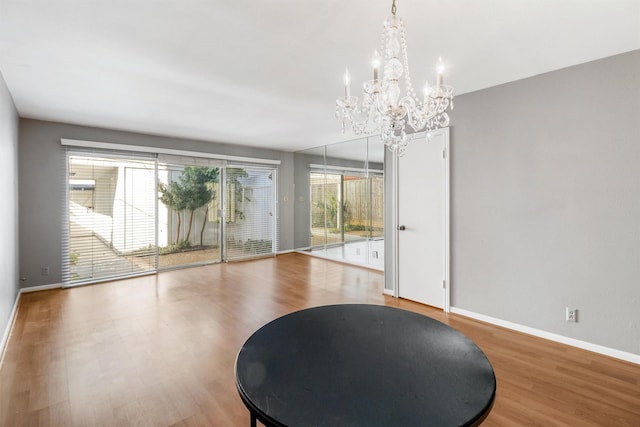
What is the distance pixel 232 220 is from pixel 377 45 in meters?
4.84

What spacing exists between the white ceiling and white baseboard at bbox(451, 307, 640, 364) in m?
2.40

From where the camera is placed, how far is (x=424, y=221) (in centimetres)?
365

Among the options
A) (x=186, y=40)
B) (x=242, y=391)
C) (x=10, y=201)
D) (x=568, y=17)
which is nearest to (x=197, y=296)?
(x=10, y=201)

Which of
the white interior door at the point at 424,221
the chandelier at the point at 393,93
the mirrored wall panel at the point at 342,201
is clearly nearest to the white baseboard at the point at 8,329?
the chandelier at the point at 393,93

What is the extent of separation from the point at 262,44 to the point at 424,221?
2605 mm

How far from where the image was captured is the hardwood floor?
1.82 metres

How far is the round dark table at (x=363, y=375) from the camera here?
2.76 feet

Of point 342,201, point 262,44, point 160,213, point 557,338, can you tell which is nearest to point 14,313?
point 160,213

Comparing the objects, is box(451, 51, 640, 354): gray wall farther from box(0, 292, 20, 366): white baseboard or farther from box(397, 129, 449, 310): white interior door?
box(0, 292, 20, 366): white baseboard

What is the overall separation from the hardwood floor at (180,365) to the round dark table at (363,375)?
3.07ft

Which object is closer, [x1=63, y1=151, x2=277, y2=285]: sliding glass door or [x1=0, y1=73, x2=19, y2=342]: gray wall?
[x1=0, y1=73, x2=19, y2=342]: gray wall

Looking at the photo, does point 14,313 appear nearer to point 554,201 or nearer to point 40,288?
point 40,288

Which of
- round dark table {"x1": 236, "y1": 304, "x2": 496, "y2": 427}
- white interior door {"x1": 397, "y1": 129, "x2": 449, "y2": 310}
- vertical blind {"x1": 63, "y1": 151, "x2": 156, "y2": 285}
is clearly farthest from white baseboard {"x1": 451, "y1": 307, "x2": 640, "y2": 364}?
vertical blind {"x1": 63, "y1": 151, "x2": 156, "y2": 285}

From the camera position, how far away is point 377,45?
7.43 ft
